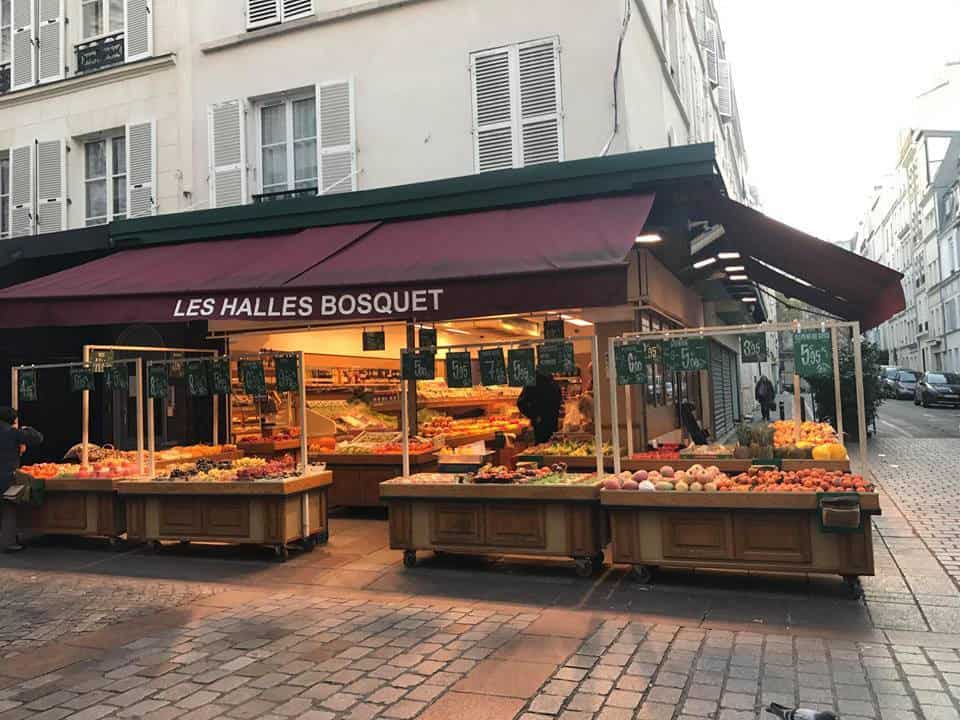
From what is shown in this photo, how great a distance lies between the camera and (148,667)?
487 centimetres

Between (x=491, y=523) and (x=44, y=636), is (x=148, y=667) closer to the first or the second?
(x=44, y=636)

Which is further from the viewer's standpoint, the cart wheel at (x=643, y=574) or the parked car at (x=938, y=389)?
the parked car at (x=938, y=389)

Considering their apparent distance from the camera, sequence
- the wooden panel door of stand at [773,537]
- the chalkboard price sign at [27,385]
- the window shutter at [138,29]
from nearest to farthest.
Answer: the wooden panel door of stand at [773,537] < the chalkboard price sign at [27,385] < the window shutter at [138,29]

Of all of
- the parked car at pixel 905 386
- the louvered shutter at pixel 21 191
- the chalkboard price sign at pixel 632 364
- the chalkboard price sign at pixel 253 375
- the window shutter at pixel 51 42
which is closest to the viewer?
the chalkboard price sign at pixel 632 364

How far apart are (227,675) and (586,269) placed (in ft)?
13.8

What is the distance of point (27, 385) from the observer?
9.47 m

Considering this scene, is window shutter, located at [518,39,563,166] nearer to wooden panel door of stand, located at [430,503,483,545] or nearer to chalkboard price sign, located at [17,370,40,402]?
wooden panel door of stand, located at [430,503,483,545]

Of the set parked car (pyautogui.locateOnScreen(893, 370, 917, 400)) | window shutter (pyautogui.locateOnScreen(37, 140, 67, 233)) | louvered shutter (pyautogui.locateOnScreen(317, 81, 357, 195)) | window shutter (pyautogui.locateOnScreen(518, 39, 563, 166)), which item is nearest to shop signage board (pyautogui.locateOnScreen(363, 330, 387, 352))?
louvered shutter (pyautogui.locateOnScreen(317, 81, 357, 195))

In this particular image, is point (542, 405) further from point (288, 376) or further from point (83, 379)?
point (83, 379)

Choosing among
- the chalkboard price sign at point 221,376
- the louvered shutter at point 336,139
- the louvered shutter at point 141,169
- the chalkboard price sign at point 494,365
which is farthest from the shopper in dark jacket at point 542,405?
the louvered shutter at point 141,169

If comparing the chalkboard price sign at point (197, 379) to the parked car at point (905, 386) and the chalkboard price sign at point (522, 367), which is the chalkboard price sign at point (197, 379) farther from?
the parked car at point (905, 386)

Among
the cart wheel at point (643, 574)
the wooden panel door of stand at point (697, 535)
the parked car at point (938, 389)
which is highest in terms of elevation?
the parked car at point (938, 389)

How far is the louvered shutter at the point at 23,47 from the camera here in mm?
13500

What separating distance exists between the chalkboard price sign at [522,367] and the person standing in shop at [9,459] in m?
5.77
